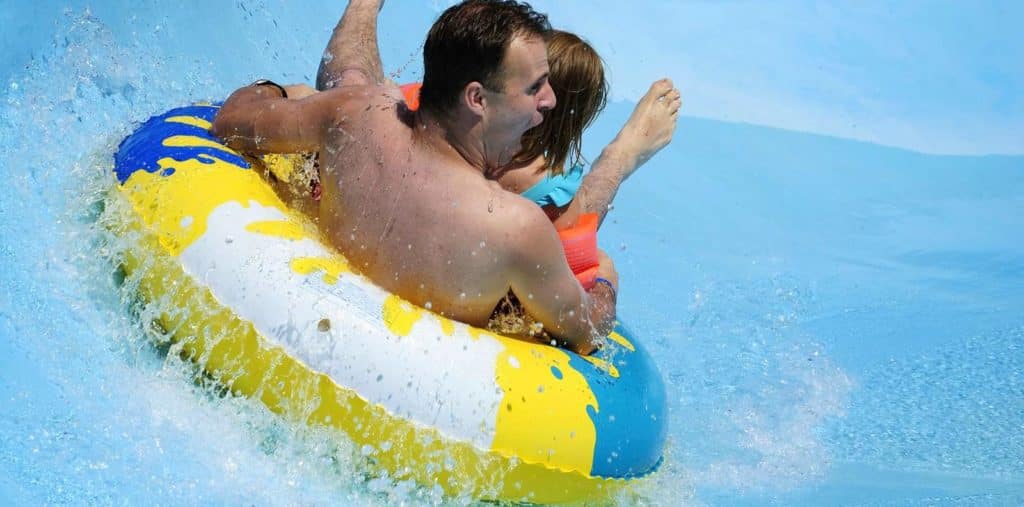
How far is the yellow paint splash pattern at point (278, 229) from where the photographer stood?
280cm

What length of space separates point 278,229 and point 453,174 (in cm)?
55

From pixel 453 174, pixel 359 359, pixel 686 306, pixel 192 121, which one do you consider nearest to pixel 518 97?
pixel 453 174

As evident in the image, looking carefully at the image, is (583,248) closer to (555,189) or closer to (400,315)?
(555,189)

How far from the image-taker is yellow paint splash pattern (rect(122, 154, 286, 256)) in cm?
279

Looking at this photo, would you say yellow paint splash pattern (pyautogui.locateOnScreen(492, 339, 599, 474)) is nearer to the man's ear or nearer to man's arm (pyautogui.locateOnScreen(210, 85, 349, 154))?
the man's ear

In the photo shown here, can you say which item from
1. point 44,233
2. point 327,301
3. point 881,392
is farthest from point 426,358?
point 881,392

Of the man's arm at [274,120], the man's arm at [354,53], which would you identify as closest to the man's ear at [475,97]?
the man's arm at [274,120]

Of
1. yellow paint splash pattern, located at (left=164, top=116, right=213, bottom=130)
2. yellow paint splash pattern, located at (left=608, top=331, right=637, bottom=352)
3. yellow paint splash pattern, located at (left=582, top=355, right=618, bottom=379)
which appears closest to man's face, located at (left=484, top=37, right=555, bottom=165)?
yellow paint splash pattern, located at (left=582, top=355, right=618, bottom=379)

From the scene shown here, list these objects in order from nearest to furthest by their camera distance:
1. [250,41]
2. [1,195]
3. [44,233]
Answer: [44,233], [1,195], [250,41]

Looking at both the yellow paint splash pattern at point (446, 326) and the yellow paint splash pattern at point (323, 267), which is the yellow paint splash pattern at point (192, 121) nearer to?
the yellow paint splash pattern at point (323, 267)

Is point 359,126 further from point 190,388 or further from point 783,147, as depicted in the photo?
point 783,147

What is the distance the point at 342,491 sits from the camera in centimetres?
269

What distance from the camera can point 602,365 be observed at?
3.03 meters

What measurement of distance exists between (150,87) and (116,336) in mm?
2362
